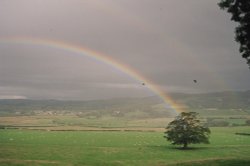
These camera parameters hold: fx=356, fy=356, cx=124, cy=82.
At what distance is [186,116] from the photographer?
10594 cm

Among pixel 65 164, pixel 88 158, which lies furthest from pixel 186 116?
A: pixel 65 164

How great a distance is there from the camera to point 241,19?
1650 inches

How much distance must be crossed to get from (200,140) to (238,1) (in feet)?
214

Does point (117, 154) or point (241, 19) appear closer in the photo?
point (241, 19)

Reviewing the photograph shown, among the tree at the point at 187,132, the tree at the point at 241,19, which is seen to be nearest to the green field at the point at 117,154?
the tree at the point at 187,132

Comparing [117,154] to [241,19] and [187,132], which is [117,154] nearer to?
[187,132]

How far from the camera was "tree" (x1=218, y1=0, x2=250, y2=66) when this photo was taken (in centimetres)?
4105

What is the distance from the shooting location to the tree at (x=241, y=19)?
41053 mm

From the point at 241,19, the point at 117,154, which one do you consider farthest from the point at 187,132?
the point at 241,19

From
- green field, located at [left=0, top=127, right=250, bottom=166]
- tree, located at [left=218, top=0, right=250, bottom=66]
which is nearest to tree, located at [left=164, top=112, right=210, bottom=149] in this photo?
green field, located at [left=0, top=127, right=250, bottom=166]

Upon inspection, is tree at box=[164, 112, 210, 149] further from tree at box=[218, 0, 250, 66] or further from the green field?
tree at box=[218, 0, 250, 66]

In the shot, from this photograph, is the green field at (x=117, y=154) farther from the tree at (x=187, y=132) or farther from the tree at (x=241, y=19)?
the tree at (x=241, y=19)

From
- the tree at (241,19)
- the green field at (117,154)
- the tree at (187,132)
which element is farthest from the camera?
the tree at (187,132)

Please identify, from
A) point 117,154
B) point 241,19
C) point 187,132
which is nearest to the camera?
point 241,19
